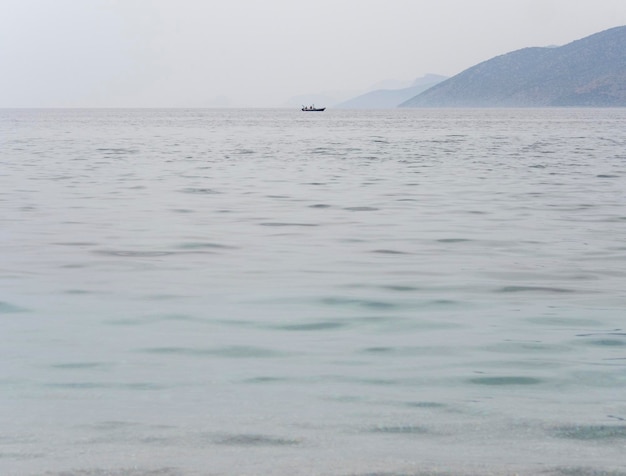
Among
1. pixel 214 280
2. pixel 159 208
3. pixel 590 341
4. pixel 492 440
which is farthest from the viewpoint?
pixel 159 208

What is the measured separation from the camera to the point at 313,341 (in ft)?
29.5

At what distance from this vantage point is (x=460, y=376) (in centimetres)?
763

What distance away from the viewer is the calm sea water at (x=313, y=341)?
5.88 metres

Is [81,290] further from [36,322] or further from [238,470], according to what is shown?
[238,470]

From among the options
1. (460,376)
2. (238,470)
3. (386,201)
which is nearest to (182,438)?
(238,470)

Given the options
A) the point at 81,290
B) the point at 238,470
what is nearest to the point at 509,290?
the point at 81,290

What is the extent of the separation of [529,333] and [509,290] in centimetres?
225

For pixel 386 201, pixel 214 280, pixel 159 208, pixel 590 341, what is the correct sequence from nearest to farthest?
pixel 590 341
pixel 214 280
pixel 159 208
pixel 386 201

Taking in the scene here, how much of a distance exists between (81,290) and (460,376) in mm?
→ 5372

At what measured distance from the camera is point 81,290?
37.6 ft

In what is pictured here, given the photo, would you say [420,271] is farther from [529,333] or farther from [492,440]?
[492,440]

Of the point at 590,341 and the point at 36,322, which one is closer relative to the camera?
the point at 590,341

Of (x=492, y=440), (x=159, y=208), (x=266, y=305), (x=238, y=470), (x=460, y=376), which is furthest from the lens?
(x=159, y=208)

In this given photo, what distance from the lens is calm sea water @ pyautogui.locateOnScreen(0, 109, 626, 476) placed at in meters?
5.88
